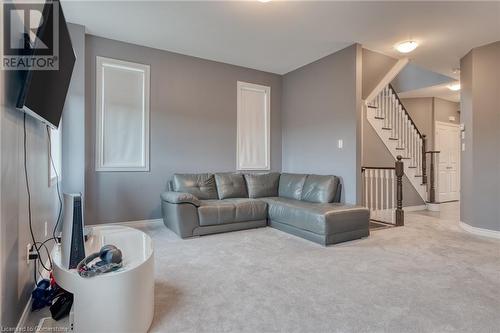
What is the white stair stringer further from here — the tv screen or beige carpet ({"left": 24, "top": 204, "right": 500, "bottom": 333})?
the tv screen

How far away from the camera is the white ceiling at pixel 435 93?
6.18 m

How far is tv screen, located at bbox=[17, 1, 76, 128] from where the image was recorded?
144cm

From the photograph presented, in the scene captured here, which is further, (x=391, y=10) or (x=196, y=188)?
(x=196, y=188)

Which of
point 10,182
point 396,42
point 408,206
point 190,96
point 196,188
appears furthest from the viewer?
point 408,206

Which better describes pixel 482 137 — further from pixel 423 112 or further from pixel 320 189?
pixel 423 112

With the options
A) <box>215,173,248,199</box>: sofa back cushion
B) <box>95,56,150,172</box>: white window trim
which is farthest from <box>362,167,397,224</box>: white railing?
<box>95,56,150,172</box>: white window trim

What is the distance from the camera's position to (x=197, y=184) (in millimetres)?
4242

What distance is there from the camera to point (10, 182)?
1.44m

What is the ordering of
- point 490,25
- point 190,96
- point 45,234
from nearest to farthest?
point 45,234 < point 490,25 < point 190,96

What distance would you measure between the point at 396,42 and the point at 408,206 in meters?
3.42

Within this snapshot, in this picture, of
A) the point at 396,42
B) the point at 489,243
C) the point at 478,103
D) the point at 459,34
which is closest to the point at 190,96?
the point at 396,42

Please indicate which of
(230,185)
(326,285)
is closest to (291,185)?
(230,185)

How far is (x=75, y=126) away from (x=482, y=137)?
18.3 ft

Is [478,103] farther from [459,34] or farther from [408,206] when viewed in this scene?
[408,206]
